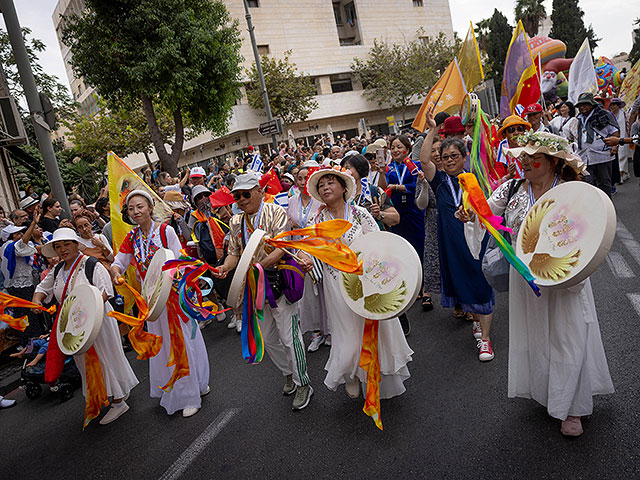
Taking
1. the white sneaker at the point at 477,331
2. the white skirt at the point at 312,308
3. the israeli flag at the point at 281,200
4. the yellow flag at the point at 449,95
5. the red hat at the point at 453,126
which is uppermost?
the yellow flag at the point at 449,95

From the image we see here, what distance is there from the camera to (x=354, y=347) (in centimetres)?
324

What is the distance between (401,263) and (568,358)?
1119 mm

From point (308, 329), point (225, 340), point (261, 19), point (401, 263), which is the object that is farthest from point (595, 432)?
point (261, 19)

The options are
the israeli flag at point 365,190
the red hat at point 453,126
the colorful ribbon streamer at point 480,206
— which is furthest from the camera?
the israeli flag at point 365,190

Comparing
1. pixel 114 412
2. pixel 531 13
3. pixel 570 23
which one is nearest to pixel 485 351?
pixel 114 412

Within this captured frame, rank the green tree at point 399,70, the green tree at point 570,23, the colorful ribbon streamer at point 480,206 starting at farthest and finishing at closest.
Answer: the green tree at point 570,23, the green tree at point 399,70, the colorful ribbon streamer at point 480,206

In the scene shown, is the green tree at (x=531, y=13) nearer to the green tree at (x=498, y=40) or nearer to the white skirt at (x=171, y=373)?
the green tree at (x=498, y=40)

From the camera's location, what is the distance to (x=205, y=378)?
4.19 metres

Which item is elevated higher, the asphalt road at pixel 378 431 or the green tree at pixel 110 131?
the green tree at pixel 110 131

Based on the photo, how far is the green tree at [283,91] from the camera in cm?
3216

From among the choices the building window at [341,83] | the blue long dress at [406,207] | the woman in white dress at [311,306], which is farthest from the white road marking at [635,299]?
the building window at [341,83]

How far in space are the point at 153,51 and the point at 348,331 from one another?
14287 millimetres

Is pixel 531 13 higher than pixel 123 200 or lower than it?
higher

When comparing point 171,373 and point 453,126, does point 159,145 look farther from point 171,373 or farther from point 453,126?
point 453,126
